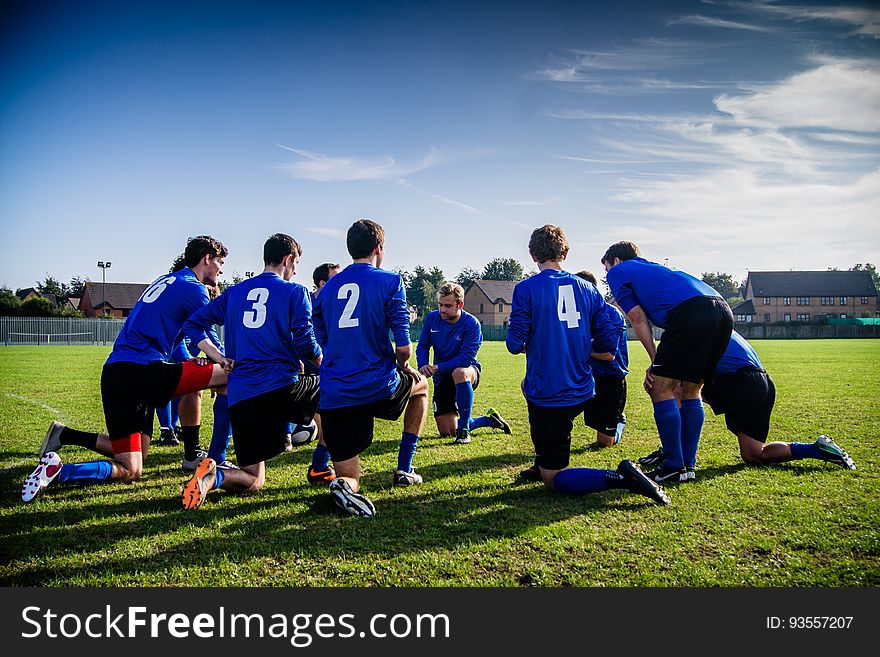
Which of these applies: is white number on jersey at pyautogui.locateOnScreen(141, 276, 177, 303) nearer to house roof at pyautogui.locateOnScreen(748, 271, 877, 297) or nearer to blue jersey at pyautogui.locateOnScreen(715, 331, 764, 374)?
blue jersey at pyautogui.locateOnScreen(715, 331, 764, 374)

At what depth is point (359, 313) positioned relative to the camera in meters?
4.93

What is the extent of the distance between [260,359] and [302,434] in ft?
9.85

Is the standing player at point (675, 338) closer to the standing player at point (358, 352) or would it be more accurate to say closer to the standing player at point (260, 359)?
the standing player at point (358, 352)

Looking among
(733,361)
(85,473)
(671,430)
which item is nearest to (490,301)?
(733,361)

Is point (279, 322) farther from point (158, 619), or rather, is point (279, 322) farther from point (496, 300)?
point (496, 300)

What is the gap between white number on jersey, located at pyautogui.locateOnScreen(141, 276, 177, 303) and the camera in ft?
18.6

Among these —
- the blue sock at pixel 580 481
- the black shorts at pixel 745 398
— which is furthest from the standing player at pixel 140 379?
the black shorts at pixel 745 398

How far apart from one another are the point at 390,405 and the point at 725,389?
345 centimetres

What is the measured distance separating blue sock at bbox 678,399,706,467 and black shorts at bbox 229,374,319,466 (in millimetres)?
3700

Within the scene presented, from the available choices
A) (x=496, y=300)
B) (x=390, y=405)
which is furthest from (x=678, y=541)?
(x=496, y=300)

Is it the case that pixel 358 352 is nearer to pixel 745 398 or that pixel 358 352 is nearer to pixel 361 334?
pixel 361 334

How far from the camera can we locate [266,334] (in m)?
5.13

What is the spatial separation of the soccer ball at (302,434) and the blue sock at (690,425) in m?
4.53

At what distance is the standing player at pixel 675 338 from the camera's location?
5340mm
